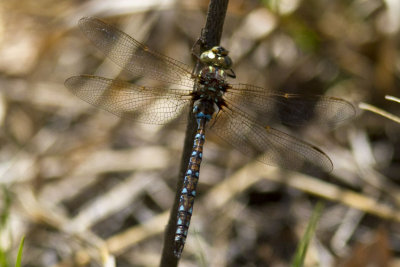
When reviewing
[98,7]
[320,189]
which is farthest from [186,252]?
[98,7]

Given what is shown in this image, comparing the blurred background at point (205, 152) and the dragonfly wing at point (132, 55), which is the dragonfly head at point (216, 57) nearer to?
the dragonfly wing at point (132, 55)

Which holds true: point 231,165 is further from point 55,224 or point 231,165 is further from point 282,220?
point 55,224

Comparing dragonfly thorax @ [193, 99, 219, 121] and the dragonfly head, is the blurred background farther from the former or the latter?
the dragonfly head

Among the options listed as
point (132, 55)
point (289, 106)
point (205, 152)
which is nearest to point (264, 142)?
point (289, 106)

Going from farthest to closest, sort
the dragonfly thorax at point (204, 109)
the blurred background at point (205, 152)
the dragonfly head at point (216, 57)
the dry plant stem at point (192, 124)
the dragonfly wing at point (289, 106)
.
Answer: the blurred background at point (205, 152) → the dragonfly wing at point (289, 106) → the dragonfly thorax at point (204, 109) → the dragonfly head at point (216, 57) → the dry plant stem at point (192, 124)

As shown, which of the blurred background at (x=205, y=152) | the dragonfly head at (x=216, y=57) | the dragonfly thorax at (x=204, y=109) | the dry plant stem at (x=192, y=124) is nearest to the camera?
the dry plant stem at (x=192, y=124)

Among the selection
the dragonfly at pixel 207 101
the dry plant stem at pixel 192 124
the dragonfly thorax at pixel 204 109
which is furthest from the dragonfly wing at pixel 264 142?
the dry plant stem at pixel 192 124
